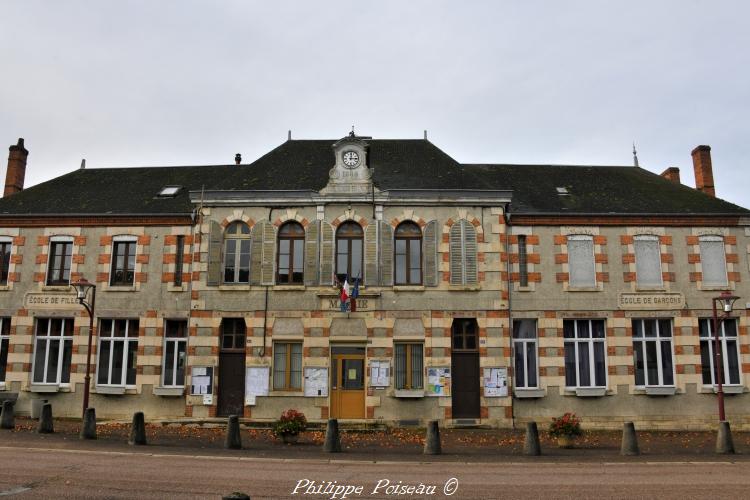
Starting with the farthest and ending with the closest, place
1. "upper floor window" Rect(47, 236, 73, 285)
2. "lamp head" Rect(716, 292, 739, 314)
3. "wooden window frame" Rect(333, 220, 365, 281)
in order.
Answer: "upper floor window" Rect(47, 236, 73, 285)
"wooden window frame" Rect(333, 220, 365, 281)
"lamp head" Rect(716, 292, 739, 314)

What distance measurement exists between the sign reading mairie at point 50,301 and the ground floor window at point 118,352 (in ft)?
4.45

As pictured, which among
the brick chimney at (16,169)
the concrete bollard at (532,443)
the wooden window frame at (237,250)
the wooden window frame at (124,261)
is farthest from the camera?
the brick chimney at (16,169)

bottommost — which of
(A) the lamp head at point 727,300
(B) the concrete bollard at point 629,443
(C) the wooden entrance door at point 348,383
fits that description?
(B) the concrete bollard at point 629,443

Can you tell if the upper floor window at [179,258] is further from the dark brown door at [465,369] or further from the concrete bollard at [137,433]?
the dark brown door at [465,369]

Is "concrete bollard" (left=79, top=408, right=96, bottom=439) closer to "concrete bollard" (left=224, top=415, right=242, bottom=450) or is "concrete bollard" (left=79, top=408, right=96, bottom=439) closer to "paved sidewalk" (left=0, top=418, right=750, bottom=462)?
"paved sidewalk" (left=0, top=418, right=750, bottom=462)

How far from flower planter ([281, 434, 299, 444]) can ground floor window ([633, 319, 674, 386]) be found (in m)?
11.5

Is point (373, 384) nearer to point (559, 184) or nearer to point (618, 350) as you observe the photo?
point (618, 350)

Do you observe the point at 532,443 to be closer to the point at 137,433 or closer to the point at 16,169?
the point at 137,433

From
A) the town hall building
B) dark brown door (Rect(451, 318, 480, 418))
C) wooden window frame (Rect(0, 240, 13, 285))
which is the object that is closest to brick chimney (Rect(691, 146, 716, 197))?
the town hall building

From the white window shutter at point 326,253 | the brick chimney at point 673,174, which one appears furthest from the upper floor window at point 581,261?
the white window shutter at point 326,253

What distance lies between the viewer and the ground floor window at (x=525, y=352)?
19.8m

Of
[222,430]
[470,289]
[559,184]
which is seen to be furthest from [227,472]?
[559,184]

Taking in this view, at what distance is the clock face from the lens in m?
20.4

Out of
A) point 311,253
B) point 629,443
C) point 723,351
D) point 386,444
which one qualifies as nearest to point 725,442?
point 629,443
